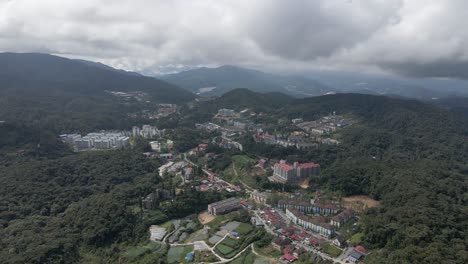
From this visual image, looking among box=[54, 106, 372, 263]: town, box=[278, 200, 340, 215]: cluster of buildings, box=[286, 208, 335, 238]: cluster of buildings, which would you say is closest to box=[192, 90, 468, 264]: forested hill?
box=[54, 106, 372, 263]: town

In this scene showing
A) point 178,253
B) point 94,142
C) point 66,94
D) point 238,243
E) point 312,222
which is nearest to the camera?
point 178,253

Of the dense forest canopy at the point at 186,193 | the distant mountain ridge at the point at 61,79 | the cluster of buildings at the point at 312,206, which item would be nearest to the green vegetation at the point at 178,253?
the dense forest canopy at the point at 186,193

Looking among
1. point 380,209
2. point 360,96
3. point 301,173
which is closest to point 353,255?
point 380,209

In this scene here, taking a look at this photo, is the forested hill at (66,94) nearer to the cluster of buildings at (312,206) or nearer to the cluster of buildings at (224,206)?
the cluster of buildings at (224,206)

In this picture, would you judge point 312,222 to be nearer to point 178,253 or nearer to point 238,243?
point 238,243

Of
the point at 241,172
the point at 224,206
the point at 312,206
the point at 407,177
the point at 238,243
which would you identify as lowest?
the point at 238,243

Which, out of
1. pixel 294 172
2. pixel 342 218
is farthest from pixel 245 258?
pixel 294 172

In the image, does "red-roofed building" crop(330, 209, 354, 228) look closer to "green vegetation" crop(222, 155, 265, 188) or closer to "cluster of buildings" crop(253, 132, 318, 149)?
"green vegetation" crop(222, 155, 265, 188)
